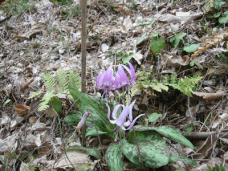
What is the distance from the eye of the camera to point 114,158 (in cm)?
128

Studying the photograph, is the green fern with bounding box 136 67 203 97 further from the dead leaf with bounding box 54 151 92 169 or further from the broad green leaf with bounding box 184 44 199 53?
the dead leaf with bounding box 54 151 92 169

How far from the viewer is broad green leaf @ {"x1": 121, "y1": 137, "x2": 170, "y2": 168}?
3.76 ft

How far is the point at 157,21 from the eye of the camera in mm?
2764

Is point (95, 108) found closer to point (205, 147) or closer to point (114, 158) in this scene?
point (114, 158)

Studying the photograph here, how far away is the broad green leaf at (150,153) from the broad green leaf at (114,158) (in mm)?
78

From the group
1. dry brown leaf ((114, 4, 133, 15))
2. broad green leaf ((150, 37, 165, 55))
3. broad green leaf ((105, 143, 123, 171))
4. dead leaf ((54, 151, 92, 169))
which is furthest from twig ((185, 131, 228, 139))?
dry brown leaf ((114, 4, 133, 15))

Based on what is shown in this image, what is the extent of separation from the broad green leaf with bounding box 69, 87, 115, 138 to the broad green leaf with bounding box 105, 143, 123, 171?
0.65 feet

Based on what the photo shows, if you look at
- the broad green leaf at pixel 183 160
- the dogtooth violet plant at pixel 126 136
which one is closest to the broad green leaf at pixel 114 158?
the dogtooth violet plant at pixel 126 136

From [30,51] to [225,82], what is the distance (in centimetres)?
281

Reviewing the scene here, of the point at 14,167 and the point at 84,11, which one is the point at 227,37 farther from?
the point at 14,167

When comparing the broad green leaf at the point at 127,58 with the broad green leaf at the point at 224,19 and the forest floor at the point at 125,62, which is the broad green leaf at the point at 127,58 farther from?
the broad green leaf at the point at 224,19

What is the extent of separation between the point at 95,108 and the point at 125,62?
34.1 inches

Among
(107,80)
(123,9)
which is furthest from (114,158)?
(123,9)

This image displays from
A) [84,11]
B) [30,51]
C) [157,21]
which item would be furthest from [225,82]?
[30,51]
